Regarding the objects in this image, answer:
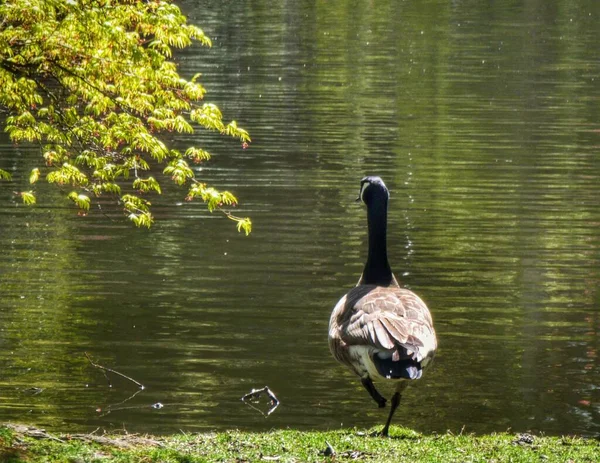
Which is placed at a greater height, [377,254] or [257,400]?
[377,254]

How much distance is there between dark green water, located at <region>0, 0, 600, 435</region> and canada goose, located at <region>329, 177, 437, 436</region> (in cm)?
291

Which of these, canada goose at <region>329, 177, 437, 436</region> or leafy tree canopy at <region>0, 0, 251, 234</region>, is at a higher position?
leafy tree canopy at <region>0, 0, 251, 234</region>

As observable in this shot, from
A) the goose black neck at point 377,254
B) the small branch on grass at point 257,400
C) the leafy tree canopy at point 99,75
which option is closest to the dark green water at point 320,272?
the small branch on grass at point 257,400

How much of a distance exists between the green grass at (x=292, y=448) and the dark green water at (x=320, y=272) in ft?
8.55

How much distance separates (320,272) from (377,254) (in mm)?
9398

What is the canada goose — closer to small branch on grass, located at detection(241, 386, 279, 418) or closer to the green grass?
the green grass

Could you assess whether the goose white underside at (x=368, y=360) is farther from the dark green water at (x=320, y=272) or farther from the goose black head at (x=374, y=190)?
the dark green water at (x=320, y=272)

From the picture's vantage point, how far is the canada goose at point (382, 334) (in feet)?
33.9

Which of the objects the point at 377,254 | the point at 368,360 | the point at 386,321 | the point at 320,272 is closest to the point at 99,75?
the point at 377,254

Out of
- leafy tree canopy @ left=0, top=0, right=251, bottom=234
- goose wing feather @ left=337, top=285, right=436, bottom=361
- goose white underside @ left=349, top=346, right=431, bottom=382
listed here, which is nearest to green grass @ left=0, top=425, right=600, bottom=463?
goose white underside @ left=349, top=346, right=431, bottom=382

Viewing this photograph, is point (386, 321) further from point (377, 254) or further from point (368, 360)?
point (377, 254)

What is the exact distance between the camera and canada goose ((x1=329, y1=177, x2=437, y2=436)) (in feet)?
33.9

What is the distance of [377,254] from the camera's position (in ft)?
41.7

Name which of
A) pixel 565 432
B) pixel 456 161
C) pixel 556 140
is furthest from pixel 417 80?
pixel 565 432
